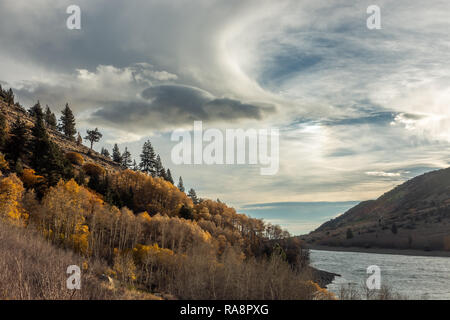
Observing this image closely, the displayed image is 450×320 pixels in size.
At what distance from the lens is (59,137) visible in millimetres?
125562

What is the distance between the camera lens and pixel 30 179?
69062 millimetres

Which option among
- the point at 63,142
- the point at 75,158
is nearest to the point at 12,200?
the point at 75,158

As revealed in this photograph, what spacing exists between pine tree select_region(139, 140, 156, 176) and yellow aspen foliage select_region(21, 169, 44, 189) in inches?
2998

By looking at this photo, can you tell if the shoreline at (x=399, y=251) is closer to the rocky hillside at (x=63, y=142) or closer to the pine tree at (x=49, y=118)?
the rocky hillside at (x=63, y=142)

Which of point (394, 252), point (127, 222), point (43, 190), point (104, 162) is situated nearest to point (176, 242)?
point (127, 222)

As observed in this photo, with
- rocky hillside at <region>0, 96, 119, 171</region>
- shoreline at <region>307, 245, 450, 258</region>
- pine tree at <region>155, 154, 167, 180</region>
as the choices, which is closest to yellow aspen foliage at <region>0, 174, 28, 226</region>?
rocky hillside at <region>0, 96, 119, 171</region>

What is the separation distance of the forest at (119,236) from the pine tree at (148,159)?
46 centimetres

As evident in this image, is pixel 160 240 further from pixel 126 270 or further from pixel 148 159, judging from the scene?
pixel 148 159

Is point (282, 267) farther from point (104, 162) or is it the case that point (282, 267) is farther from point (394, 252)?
point (394, 252)

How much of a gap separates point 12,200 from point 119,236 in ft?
74.7

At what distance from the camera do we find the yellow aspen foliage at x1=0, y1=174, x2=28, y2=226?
49.6 metres

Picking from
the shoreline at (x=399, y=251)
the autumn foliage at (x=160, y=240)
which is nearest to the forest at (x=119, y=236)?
the autumn foliage at (x=160, y=240)

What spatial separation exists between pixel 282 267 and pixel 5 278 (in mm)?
14971

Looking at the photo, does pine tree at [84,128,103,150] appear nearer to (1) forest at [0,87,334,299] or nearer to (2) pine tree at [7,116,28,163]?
(1) forest at [0,87,334,299]
